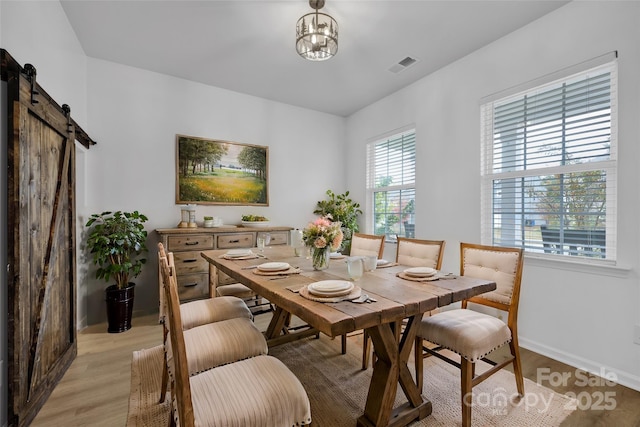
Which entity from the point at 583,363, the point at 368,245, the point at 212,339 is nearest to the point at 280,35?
the point at 368,245

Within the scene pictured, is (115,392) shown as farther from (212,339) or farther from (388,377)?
(388,377)

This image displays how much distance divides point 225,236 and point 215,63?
6.70ft

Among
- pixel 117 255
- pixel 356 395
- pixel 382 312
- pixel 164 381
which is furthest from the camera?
pixel 117 255

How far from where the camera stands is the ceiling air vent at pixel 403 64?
10.7 feet

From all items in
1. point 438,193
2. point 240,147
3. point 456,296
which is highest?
point 240,147

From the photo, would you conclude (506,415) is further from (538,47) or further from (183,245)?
(183,245)

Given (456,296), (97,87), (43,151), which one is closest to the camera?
(456,296)

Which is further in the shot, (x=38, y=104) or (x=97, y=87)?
(x=97, y=87)

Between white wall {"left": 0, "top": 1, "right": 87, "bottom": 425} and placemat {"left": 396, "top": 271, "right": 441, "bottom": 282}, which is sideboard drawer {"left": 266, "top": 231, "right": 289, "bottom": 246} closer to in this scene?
white wall {"left": 0, "top": 1, "right": 87, "bottom": 425}

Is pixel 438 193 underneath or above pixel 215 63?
underneath

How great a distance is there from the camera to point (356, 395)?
1895 mm

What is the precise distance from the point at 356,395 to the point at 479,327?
89 centimetres

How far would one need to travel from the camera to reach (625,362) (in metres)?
2.06

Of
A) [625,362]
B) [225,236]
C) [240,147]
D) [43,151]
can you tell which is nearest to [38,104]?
[43,151]
